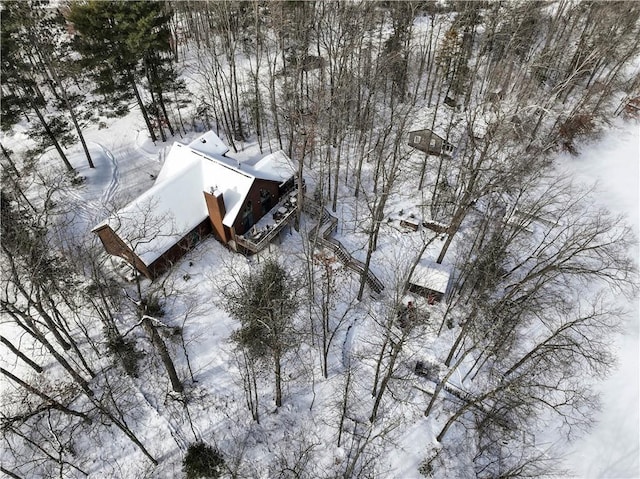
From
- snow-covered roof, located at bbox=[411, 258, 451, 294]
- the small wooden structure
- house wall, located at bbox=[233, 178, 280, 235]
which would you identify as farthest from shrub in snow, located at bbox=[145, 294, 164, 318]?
the small wooden structure

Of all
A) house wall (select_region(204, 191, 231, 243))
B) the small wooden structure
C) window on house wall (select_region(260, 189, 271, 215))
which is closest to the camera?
house wall (select_region(204, 191, 231, 243))

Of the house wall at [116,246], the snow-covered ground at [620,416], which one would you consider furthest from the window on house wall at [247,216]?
the snow-covered ground at [620,416]

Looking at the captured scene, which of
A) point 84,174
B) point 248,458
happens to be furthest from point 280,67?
point 248,458

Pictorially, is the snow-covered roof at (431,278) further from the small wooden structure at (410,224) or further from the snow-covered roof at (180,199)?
the snow-covered roof at (180,199)

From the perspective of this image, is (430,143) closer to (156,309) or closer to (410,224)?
(410,224)

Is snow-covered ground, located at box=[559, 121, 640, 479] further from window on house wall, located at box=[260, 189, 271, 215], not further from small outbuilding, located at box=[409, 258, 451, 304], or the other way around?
window on house wall, located at box=[260, 189, 271, 215]

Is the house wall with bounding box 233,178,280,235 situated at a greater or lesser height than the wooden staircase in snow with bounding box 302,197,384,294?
greater
